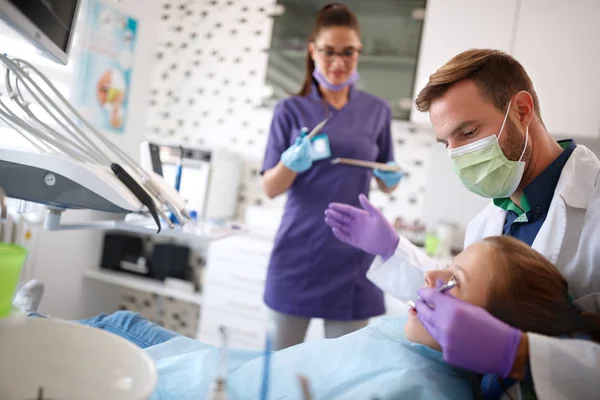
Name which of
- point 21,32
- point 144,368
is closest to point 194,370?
point 144,368

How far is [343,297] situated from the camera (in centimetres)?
162

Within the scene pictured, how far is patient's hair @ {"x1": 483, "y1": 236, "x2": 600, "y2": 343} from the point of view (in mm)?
809

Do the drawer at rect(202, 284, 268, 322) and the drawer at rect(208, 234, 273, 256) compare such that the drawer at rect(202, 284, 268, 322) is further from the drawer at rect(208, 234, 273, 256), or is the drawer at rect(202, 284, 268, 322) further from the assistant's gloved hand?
the assistant's gloved hand

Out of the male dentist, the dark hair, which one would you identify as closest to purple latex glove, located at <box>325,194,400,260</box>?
the male dentist

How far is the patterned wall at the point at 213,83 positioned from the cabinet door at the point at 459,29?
119 cm

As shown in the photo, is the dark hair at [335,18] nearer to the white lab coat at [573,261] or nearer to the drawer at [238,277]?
the white lab coat at [573,261]

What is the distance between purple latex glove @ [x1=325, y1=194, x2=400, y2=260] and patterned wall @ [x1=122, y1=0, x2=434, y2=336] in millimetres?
2001

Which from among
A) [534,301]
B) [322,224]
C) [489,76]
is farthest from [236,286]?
[534,301]

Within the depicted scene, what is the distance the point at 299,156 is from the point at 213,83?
2.30m

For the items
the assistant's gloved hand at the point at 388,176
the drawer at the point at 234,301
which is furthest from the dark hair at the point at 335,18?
the drawer at the point at 234,301

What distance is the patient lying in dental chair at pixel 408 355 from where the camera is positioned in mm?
819

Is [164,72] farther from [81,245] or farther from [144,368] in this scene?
[144,368]

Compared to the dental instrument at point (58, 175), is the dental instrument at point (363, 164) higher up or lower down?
higher up

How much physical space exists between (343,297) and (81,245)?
2261 millimetres
